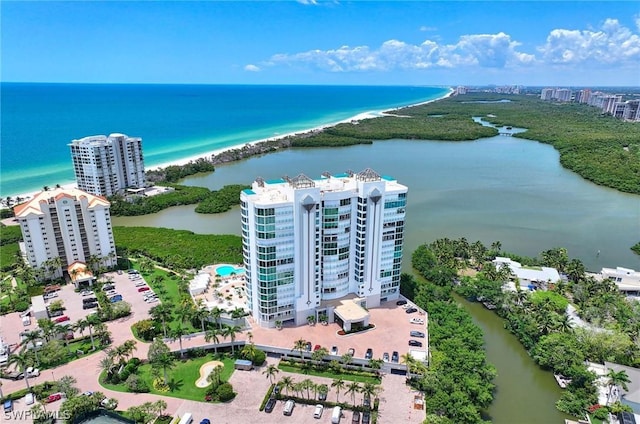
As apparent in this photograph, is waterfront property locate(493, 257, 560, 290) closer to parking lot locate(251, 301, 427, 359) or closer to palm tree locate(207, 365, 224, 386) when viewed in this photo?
parking lot locate(251, 301, 427, 359)

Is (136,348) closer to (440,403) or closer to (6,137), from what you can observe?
(440,403)

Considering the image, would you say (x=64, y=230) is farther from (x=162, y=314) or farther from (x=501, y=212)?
(x=501, y=212)

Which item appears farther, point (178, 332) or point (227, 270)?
point (227, 270)

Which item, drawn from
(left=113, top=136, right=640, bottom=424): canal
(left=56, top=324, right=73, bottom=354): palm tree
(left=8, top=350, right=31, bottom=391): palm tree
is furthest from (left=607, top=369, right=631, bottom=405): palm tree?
(left=56, top=324, right=73, bottom=354): palm tree

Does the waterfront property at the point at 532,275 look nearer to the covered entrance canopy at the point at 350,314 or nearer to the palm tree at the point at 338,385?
the covered entrance canopy at the point at 350,314

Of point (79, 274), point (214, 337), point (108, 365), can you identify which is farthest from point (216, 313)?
point (79, 274)

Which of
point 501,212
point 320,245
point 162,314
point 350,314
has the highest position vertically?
point 320,245

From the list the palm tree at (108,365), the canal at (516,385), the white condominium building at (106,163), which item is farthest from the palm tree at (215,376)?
the white condominium building at (106,163)
